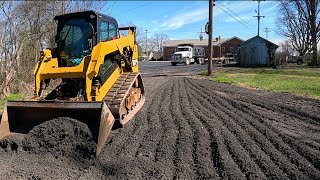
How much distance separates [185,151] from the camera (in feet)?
22.4

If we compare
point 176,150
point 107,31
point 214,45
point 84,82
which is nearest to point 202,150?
point 176,150

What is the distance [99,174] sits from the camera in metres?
5.93

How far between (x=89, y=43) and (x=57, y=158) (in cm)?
330

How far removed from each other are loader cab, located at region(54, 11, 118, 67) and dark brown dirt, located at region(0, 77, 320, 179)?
2.20 m

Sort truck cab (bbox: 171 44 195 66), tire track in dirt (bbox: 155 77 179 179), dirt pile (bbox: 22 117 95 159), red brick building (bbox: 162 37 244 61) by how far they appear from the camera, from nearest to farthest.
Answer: tire track in dirt (bbox: 155 77 179 179), dirt pile (bbox: 22 117 95 159), truck cab (bbox: 171 44 195 66), red brick building (bbox: 162 37 244 61)

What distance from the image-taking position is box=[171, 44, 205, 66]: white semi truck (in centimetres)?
4894

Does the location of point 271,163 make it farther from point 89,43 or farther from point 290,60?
point 290,60

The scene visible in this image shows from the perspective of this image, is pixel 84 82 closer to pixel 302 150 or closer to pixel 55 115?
pixel 55 115

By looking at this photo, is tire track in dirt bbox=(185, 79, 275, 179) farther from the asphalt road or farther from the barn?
the barn

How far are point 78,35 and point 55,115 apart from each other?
2.46m

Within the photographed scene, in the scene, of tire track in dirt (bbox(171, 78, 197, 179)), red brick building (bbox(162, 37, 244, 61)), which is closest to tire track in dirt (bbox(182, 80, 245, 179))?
tire track in dirt (bbox(171, 78, 197, 179))

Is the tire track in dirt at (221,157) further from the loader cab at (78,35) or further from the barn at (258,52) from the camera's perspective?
the barn at (258,52)

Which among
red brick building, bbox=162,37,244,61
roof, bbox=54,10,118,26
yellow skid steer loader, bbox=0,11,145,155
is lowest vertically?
yellow skid steer loader, bbox=0,11,145,155

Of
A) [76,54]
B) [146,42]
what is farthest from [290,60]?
[146,42]
